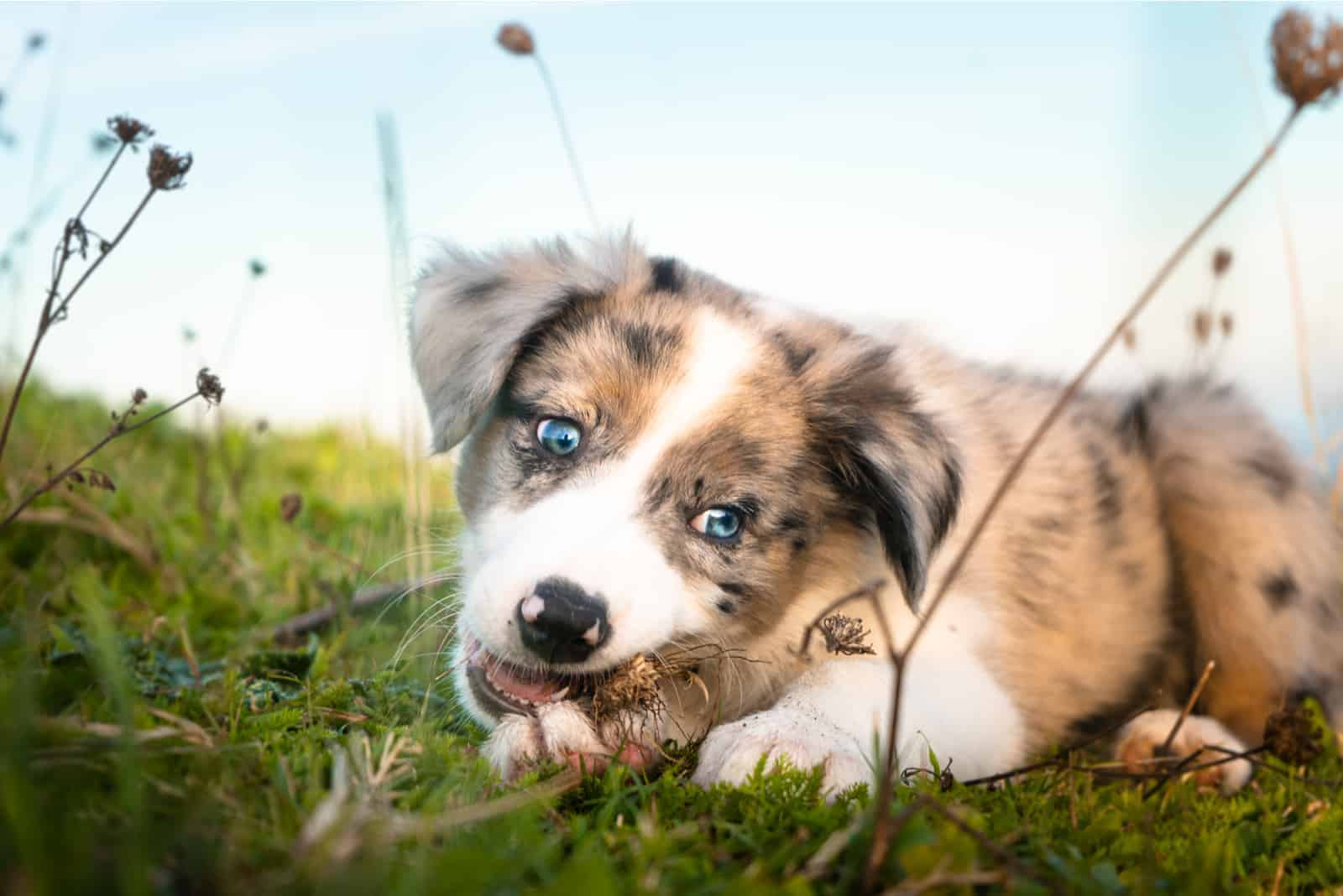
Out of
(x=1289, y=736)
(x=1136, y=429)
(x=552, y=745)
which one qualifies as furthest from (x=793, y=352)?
(x=1136, y=429)

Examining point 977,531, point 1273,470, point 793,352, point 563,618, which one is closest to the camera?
point 977,531

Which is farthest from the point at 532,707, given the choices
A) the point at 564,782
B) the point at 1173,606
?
the point at 1173,606

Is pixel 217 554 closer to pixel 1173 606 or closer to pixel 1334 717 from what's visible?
pixel 1173 606

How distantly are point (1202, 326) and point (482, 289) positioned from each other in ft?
10.4

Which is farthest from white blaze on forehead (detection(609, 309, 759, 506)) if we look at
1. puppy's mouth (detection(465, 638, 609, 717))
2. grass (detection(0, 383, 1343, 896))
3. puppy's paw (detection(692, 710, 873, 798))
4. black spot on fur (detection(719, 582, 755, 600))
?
grass (detection(0, 383, 1343, 896))

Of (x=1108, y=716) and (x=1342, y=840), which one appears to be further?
(x=1108, y=716)

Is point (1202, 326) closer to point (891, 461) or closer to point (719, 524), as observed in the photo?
point (891, 461)

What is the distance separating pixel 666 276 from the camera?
3346mm

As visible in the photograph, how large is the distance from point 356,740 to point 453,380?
4.02ft

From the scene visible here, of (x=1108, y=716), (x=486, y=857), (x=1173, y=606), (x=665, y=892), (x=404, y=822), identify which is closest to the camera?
(x=486, y=857)

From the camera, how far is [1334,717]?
382 cm

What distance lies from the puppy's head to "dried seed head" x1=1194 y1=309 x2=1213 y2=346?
81.9 inches

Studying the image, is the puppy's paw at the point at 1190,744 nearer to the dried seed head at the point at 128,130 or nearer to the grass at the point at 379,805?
the grass at the point at 379,805

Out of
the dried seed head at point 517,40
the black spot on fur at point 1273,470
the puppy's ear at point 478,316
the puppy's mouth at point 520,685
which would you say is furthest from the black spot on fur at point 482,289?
the black spot on fur at point 1273,470
